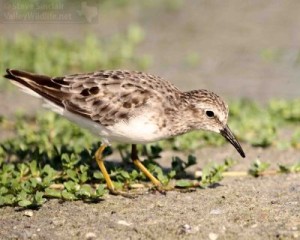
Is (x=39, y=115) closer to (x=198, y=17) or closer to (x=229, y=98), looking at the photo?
(x=229, y=98)

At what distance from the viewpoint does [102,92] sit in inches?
324

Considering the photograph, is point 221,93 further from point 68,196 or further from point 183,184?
point 68,196

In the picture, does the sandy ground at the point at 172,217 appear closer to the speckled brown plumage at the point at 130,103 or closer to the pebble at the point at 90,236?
the pebble at the point at 90,236

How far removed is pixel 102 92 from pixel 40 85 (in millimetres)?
738

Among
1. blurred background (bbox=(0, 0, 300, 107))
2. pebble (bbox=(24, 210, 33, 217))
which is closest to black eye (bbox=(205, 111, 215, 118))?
pebble (bbox=(24, 210, 33, 217))

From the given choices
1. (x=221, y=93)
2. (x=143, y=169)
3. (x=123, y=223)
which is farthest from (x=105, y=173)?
(x=221, y=93)

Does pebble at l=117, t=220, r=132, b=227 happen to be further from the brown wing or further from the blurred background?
the blurred background

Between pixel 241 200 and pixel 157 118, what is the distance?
1392 millimetres

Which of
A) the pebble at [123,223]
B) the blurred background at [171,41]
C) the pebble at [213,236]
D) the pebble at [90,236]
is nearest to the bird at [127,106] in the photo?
the pebble at [123,223]

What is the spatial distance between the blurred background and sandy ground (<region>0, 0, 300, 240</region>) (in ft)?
0.08

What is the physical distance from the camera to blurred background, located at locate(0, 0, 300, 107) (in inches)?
530

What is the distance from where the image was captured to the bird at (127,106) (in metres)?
8.02

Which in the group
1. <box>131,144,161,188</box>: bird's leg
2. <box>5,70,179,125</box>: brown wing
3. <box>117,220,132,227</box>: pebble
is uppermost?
<box>5,70,179,125</box>: brown wing

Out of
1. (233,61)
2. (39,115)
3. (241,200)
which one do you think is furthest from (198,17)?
(241,200)
